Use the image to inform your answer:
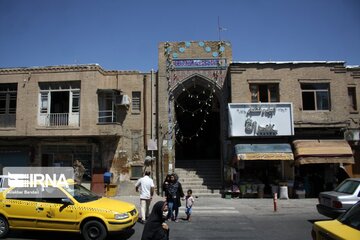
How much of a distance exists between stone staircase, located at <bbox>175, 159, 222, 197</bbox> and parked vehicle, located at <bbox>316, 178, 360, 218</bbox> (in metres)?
9.37

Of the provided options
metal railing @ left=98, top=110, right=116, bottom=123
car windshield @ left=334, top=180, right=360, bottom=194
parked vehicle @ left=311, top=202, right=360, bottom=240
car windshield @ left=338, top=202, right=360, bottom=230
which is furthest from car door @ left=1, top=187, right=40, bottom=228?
metal railing @ left=98, top=110, right=116, bottom=123

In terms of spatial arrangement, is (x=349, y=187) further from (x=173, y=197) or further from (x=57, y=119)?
(x=57, y=119)

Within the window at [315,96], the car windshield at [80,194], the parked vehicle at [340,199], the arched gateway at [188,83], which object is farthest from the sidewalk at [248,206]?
the window at [315,96]

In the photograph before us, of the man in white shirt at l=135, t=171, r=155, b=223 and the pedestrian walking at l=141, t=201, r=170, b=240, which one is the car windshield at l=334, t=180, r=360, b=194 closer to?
the man in white shirt at l=135, t=171, r=155, b=223

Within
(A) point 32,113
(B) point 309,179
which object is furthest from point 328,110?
(A) point 32,113

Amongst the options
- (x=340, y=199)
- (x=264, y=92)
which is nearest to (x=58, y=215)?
(x=340, y=199)

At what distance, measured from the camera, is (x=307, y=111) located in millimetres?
20531

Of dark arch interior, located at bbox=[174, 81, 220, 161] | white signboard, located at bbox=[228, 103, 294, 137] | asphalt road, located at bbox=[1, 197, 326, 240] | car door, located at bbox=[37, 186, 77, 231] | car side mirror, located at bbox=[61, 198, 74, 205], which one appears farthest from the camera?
dark arch interior, located at bbox=[174, 81, 220, 161]

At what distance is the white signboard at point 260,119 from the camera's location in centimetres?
1973

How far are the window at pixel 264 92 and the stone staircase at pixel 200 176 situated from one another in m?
5.23

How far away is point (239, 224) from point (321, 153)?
31.1ft

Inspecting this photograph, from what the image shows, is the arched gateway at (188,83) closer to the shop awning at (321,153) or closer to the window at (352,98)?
the shop awning at (321,153)

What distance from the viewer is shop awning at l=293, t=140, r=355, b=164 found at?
62.1 feet

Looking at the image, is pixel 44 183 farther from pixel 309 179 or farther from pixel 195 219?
pixel 309 179
